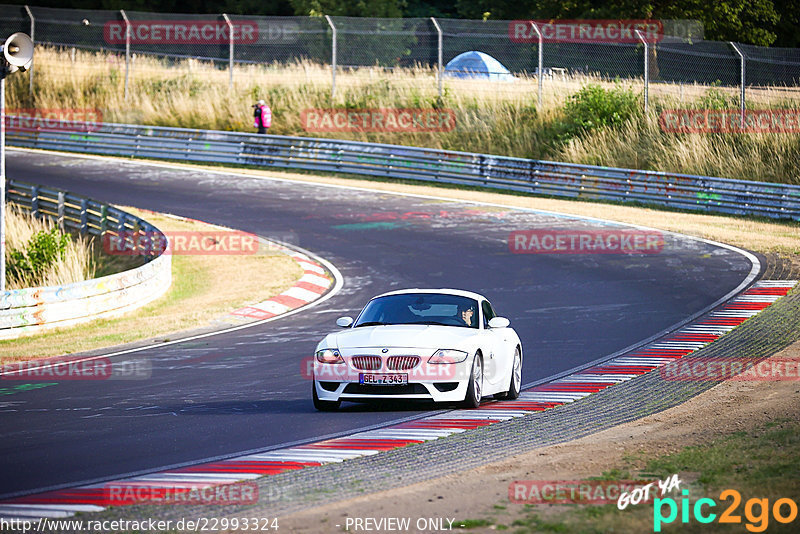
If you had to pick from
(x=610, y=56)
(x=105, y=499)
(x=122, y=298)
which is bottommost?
(x=122, y=298)

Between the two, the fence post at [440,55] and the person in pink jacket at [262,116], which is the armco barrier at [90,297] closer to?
the person in pink jacket at [262,116]

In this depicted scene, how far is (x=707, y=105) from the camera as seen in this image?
34.0m

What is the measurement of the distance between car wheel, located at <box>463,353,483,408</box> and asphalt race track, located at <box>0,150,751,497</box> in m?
0.60

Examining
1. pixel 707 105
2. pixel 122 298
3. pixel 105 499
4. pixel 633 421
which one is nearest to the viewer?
pixel 105 499

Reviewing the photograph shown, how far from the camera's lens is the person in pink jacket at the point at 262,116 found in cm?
3803

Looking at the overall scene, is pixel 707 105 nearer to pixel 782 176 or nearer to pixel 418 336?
pixel 782 176

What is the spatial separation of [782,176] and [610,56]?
7.00 meters

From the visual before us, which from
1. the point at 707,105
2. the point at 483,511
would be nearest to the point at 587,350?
the point at 483,511
